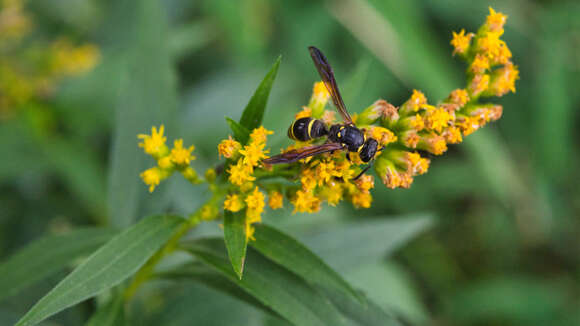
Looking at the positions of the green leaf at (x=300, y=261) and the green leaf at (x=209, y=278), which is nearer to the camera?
the green leaf at (x=300, y=261)

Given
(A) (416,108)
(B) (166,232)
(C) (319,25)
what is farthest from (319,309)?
(C) (319,25)

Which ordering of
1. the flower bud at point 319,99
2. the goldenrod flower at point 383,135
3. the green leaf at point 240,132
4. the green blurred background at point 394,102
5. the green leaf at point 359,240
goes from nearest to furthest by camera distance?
the green leaf at point 240,132, the goldenrod flower at point 383,135, the flower bud at point 319,99, the green leaf at point 359,240, the green blurred background at point 394,102

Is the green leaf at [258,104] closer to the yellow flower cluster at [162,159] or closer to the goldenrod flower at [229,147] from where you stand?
the goldenrod flower at [229,147]

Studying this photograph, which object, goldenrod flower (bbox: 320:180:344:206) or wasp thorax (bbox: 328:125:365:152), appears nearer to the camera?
goldenrod flower (bbox: 320:180:344:206)

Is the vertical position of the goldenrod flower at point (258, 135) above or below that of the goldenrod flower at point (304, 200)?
above

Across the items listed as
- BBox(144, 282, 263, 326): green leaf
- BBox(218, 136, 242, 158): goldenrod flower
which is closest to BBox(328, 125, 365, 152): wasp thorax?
BBox(218, 136, 242, 158): goldenrod flower

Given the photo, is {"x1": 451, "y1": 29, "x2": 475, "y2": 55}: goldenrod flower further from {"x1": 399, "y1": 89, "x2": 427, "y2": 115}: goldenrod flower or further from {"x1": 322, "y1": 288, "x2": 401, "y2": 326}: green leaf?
{"x1": 322, "y1": 288, "x2": 401, "y2": 326}: green leaf

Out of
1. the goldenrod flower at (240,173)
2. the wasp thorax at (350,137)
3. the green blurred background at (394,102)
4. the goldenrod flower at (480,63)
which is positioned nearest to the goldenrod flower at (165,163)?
the goldenrod flower at (240,173)
